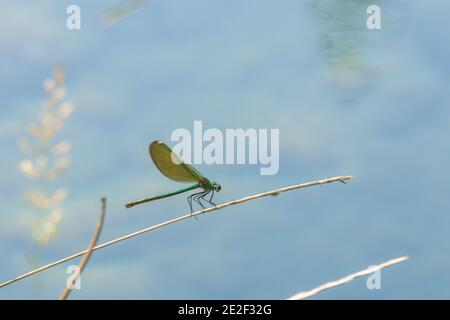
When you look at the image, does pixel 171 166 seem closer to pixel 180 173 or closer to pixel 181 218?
pixel 180 173

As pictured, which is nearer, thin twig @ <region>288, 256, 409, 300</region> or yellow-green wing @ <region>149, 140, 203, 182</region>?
thin twig @ <region>288, 256, 409, 300</region>

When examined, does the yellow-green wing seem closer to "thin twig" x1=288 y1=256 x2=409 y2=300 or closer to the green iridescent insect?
the green iridescent insect

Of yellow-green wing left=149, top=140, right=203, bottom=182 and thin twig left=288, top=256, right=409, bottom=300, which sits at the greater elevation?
yellow-green wing left=149, top=140, right=203, bottom=182

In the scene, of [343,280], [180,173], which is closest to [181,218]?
[343,280]

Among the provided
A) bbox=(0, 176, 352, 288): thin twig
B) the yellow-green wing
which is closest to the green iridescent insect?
the yellow-green wing

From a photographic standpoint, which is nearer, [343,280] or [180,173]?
[343,280]
